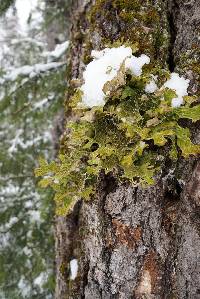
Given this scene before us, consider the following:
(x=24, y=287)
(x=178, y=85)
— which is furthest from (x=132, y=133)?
(x=24, y=287)

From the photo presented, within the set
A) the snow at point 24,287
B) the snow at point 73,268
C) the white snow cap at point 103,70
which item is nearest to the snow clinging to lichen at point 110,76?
the white snow cap at point 103,70

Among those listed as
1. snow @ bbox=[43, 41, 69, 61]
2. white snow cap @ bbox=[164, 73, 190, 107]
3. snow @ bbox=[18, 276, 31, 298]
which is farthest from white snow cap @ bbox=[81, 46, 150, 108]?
snow @ bbox=[18, 276, 31, 298]

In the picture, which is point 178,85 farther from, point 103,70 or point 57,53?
point 57,53

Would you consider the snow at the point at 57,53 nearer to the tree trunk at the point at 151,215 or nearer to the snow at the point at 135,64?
the tree trunk at the point at 151,215

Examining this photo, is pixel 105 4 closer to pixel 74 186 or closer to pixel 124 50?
pixel 124 50

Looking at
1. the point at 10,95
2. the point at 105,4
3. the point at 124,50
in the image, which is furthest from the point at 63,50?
the point at 124,50

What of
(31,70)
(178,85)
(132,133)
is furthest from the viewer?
(31,70)

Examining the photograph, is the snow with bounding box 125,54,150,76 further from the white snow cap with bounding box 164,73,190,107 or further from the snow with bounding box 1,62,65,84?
the snow with bounding box 1,62,65,84
